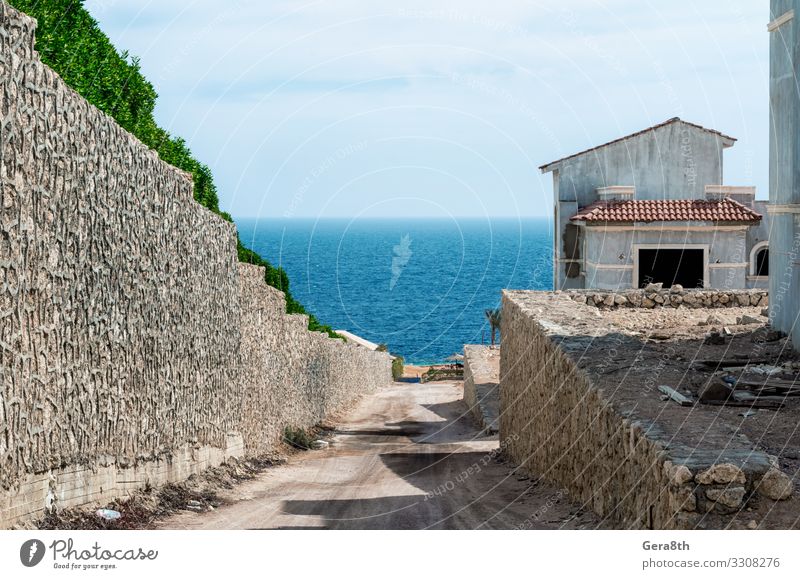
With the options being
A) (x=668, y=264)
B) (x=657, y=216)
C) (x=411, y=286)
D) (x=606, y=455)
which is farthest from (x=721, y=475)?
(x=411, y=286)

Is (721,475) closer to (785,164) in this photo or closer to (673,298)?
(785,164)

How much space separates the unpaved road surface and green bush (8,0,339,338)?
5.63m

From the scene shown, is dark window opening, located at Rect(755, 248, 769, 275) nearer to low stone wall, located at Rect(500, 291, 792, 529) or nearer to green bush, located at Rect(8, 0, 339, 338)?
low stone wall, located at Rect(500, 291, 792, 529)

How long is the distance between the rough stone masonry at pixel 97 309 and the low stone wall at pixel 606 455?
177 inches

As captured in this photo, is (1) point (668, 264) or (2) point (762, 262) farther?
(2) point (762, 262)

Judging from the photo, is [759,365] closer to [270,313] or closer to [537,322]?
[537,322]

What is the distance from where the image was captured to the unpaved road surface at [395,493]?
9.90 metres

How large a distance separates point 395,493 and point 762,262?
1895 centimetres

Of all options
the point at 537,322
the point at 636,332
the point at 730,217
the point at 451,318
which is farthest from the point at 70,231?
the point at 451,318

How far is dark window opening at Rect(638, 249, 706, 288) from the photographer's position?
1049 inches

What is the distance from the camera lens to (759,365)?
11711mm

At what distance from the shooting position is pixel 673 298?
19859mm

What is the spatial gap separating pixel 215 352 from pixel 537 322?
4.73 m
